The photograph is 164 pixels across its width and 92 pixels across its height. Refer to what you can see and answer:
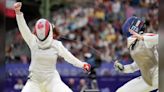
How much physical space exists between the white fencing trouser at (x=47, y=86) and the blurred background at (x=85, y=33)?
4619 millimetres

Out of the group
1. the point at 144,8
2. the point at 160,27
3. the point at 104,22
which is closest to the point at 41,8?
the point at 104,22

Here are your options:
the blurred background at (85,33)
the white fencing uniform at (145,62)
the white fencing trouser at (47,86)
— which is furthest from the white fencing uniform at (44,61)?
the blurred background at (85,33)

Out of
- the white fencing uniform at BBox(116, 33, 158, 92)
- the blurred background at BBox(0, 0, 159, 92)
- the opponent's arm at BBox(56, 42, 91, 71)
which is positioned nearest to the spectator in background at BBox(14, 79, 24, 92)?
the blurred background at BBox(0, 0, 159, 92)

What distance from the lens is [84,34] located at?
40.2 feet

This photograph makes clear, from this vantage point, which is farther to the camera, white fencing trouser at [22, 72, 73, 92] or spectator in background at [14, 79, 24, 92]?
spectator in background at [14, 79, 24, 92]

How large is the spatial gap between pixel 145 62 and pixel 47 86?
108cm

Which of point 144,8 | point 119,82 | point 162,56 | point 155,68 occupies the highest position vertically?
point 162,56

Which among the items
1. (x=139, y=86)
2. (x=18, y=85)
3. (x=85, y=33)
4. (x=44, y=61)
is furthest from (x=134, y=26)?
(x=85, y=33)

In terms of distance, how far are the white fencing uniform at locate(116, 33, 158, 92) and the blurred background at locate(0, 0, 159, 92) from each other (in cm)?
423

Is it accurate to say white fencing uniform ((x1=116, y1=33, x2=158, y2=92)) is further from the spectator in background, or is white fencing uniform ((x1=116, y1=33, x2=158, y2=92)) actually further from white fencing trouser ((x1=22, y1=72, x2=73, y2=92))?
the spectator in background

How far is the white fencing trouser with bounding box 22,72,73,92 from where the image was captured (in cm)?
428

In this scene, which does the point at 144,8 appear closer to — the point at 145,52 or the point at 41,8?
the point at 41,8

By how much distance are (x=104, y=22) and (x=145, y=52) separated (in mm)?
7851

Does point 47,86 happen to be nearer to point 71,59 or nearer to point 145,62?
point 71,59
